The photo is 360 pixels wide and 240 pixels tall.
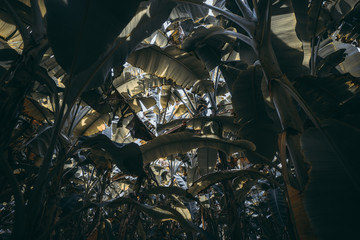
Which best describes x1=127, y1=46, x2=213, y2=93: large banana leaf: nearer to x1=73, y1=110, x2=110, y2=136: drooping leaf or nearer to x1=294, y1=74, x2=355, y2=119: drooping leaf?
x1=73, y1=110, x2=110, y2=136: drooping leaf

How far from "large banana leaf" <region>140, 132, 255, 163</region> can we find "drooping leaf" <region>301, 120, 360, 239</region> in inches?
35.1

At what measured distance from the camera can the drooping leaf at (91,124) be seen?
342 cm

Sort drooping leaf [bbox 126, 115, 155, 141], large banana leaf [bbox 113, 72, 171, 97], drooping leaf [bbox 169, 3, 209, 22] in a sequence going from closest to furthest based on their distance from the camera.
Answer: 1. drooping leaf [bbox 126, 115, 155, 141]
2. drooping leaf [bbox 169, 3, 209, 22]
3. large banana leaf [bbox 113, 72, 171, 97]

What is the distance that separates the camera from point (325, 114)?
1.49 metres

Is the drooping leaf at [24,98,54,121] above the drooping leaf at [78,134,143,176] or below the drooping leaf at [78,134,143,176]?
above

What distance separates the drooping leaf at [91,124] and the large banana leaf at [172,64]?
1.26m

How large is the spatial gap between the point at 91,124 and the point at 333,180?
3.41m

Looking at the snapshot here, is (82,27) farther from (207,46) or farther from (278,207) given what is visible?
(278,207)

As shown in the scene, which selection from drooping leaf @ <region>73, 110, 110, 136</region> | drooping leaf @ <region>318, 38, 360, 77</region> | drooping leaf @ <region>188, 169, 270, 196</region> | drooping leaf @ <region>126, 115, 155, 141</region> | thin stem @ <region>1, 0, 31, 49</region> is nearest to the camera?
thin stem @ <region>1, 0, 31, 49</region>

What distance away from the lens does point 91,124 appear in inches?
135

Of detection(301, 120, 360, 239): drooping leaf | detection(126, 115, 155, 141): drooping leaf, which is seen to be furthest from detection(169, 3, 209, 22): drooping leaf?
detection(301, 120, 360, 239): drooping leaf

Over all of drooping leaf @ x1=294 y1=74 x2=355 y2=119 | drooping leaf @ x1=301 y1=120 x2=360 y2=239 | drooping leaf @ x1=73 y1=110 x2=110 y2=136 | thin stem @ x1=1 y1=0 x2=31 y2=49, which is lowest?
drooping leaf @ x1=301 y1=120 x2=360 y2=239

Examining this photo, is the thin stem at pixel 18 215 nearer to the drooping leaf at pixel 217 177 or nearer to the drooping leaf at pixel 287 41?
the drooping leaf at pixel 217 177

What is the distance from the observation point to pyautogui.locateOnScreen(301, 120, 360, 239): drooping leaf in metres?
0.71
